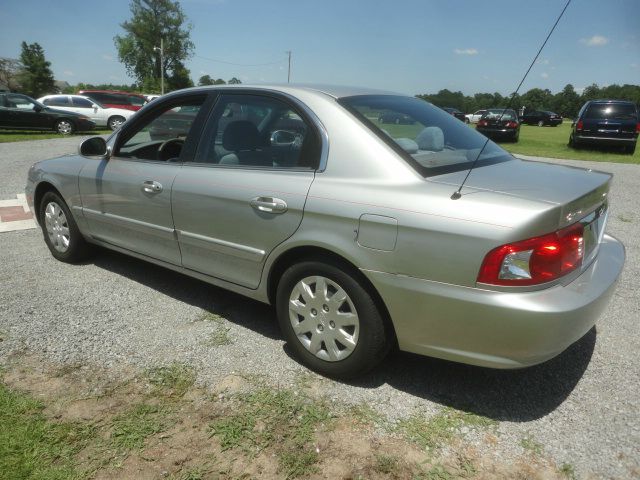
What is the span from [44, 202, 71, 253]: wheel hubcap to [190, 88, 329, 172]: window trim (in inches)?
73.6

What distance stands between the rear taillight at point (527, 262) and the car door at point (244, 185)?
1.03 meters

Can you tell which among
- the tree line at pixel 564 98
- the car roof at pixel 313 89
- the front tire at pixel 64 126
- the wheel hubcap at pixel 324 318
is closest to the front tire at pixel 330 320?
the wheel hubcap at pixel 324 318

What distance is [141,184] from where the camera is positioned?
3.51m

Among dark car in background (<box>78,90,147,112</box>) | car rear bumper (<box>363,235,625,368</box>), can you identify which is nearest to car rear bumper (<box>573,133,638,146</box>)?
car rear bumper (<box>363,235,625,368</box>)

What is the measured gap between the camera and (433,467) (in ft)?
6.95

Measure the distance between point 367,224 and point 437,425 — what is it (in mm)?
1029

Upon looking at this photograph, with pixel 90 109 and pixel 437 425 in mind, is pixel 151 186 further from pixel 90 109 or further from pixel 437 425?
pixel 90 109

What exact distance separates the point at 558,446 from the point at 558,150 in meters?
16.0

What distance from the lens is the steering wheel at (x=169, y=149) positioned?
3779 millimetres

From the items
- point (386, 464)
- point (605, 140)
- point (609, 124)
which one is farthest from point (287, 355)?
point (605, 140)

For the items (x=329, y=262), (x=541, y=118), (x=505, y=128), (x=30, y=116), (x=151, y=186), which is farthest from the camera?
(x=541, y=118)

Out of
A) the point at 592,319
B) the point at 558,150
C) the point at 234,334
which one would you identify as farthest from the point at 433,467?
the point at 558,150

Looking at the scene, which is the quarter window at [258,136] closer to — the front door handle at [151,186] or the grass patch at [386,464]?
the front door handle at [151,186]

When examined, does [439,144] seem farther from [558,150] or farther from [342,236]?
[558,150]
